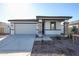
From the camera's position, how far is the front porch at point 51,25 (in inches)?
308

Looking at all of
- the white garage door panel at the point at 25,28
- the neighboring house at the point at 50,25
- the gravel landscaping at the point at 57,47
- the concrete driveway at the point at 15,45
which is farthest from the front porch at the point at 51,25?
the white garage door panel at the point at 25,28

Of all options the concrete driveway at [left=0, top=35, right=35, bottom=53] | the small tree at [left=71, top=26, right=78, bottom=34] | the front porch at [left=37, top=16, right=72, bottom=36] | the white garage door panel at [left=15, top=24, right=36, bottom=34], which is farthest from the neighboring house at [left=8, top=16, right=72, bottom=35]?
the concrete driveway at [left=0, top=35, right=35, bottom=53]

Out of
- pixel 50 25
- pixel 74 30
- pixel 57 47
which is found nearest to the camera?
pixel 74 30

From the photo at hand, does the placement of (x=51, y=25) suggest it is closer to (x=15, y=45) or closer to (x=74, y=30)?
(x=74, y=30)

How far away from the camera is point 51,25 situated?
882 cm

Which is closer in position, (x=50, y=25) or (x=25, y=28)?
(x=50, y=25)

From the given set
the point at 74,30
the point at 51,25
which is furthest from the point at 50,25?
the point at 74,30

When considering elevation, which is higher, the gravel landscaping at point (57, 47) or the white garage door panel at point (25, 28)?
the white garage door panel at point (25, 28)

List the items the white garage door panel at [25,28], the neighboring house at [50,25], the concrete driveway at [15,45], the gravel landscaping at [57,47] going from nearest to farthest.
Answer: the gravel landscaping at [57,47] < the concrete driveway at [15,45] < the neighboring house at [50,25] < the white garage door panel at [25,28]

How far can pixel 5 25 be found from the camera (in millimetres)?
7688

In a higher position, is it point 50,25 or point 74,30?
point 50,25

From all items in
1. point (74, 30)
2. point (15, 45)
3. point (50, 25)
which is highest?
point (50, 25)

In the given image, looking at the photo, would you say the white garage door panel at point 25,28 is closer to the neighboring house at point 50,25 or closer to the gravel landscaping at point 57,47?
the neighboring house at point 50,25

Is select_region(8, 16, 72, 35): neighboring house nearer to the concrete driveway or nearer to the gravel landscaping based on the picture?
the gravel landscaping
